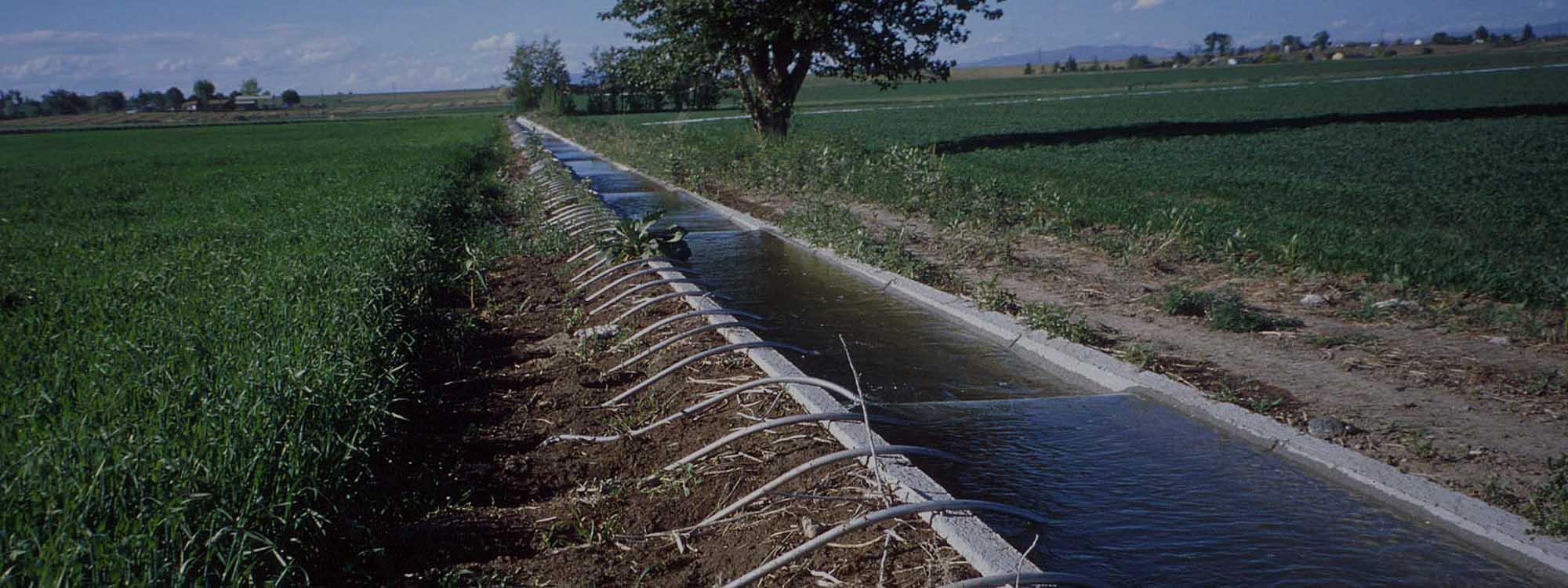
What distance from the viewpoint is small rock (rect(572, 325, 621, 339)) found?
571 centimetres

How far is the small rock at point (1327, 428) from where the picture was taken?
3.96 meters

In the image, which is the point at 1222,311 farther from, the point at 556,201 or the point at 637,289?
the point at 556,201

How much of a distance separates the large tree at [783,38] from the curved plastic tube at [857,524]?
18612 mm

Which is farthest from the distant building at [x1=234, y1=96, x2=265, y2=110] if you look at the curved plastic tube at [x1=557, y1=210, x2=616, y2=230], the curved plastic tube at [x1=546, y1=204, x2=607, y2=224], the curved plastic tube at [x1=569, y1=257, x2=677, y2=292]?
the curved plastic tube at [x1=569, y1=257, x2=677, y2=292]

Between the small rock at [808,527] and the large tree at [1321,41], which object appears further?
the large tree at [1321,41]

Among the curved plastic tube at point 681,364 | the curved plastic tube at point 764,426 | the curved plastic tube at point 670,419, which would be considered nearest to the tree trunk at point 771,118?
the curved plastic tube at point 681,364

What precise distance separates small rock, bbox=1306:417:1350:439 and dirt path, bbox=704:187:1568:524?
5 cm

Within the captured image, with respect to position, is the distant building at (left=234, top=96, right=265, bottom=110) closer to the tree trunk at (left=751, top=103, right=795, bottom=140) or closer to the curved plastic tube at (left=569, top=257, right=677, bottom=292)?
the tree trunk at (left=751, top=103, right=795, bottom=140)

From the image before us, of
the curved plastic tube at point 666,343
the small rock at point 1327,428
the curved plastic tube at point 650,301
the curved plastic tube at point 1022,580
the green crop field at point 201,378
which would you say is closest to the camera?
the curved plastic tube at point 1022,580

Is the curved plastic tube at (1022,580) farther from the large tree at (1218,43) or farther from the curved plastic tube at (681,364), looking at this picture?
the large tree at (1218,43)

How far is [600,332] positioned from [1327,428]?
3972mm

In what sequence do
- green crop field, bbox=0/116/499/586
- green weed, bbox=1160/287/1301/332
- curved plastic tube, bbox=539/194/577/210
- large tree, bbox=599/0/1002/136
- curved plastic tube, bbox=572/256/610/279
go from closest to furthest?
green crop field, bbox=0/116/499/586
green weed, bbox=1160/287/1301/332
curved plastic tube, bbox=572/256/610/279
curved plastic tube, bbox=539/194/577/210
large tree, bbox=599/0/1002/136

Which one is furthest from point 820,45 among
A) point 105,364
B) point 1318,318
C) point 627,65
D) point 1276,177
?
point 105,364

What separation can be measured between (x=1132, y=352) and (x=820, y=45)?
18.1m
